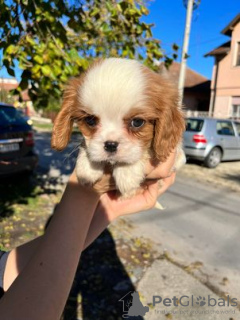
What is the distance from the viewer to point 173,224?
569cm

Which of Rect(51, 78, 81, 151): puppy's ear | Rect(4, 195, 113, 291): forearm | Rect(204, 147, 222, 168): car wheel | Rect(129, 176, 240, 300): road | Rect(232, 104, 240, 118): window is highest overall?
Rect(232, 104, 240, 118): window

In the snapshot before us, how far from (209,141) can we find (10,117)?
7390 mm

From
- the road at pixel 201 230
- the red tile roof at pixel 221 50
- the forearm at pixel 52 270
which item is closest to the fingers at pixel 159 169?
the forearm at pixel 52 270

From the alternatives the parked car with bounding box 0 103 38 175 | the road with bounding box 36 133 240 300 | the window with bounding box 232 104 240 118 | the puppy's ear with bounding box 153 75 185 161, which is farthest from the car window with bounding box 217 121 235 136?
the window with bounding box 232 104 240 118

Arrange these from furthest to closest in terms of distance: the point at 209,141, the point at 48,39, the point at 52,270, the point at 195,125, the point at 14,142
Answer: the point at 195,125 → the point at 209,141 → the point at 14,142 → the point at 48,39 → the point at 52,270

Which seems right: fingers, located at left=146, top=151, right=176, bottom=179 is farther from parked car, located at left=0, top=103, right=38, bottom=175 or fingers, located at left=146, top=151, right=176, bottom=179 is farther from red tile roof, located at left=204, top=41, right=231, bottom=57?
red tile roof, located at left=204, top=41, right=231, bottom=57

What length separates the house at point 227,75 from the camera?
22453 millimetres

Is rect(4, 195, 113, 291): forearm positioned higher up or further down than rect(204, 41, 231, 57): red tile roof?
further down

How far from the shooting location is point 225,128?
12070 mm

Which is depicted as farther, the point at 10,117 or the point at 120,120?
the point at 10,117

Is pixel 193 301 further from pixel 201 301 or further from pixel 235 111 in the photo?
pixel 235 111

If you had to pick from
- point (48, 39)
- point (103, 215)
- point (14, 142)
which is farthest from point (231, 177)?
point (103, 215)

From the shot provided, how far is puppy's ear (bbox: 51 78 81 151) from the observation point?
2045mm

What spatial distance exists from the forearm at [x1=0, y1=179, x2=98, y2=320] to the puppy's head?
44 cm
